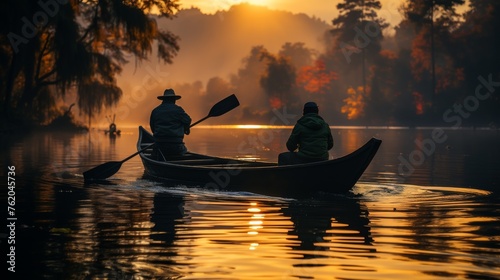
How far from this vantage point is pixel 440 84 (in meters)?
88.8

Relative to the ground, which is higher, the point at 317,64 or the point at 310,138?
the point at 317,64

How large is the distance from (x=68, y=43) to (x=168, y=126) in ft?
82.3

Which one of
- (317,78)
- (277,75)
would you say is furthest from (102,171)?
(317,78)

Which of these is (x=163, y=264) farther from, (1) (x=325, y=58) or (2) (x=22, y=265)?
(1) (x=325, y=58)

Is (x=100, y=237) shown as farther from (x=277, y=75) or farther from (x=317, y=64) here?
(x=317, y=64)

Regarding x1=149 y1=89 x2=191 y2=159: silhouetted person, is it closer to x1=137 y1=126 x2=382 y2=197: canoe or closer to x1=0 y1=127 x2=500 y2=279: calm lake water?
x1=0 y1=127 x2=500 y2=279: calm lake water

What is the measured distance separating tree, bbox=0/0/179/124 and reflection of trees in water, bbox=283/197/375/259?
1203 inches

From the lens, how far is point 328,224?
12102 millimetres

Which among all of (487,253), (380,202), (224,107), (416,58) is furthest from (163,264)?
(416,58)

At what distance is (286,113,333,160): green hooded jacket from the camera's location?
1617 cm

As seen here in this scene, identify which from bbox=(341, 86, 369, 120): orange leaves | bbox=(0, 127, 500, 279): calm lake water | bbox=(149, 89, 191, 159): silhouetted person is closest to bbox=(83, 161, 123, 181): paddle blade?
bbox=(0, 127, 500, 279): calm lake water

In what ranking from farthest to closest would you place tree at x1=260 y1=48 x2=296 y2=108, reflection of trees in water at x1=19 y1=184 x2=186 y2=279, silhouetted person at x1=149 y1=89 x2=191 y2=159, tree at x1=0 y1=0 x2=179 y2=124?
tree at x1=260 y1=48 x2=296 y2=108, tree at x1=0 y1=0 x2=179 y2=124, silhouetted person at x1=149 y1=89 x2=191 y2=159, reflection of trees in water at x1=19 y1=184 x2=186 y2=279

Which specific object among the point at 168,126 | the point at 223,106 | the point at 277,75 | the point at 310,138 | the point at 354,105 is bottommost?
the point at 310,138

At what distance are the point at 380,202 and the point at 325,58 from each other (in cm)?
11162
